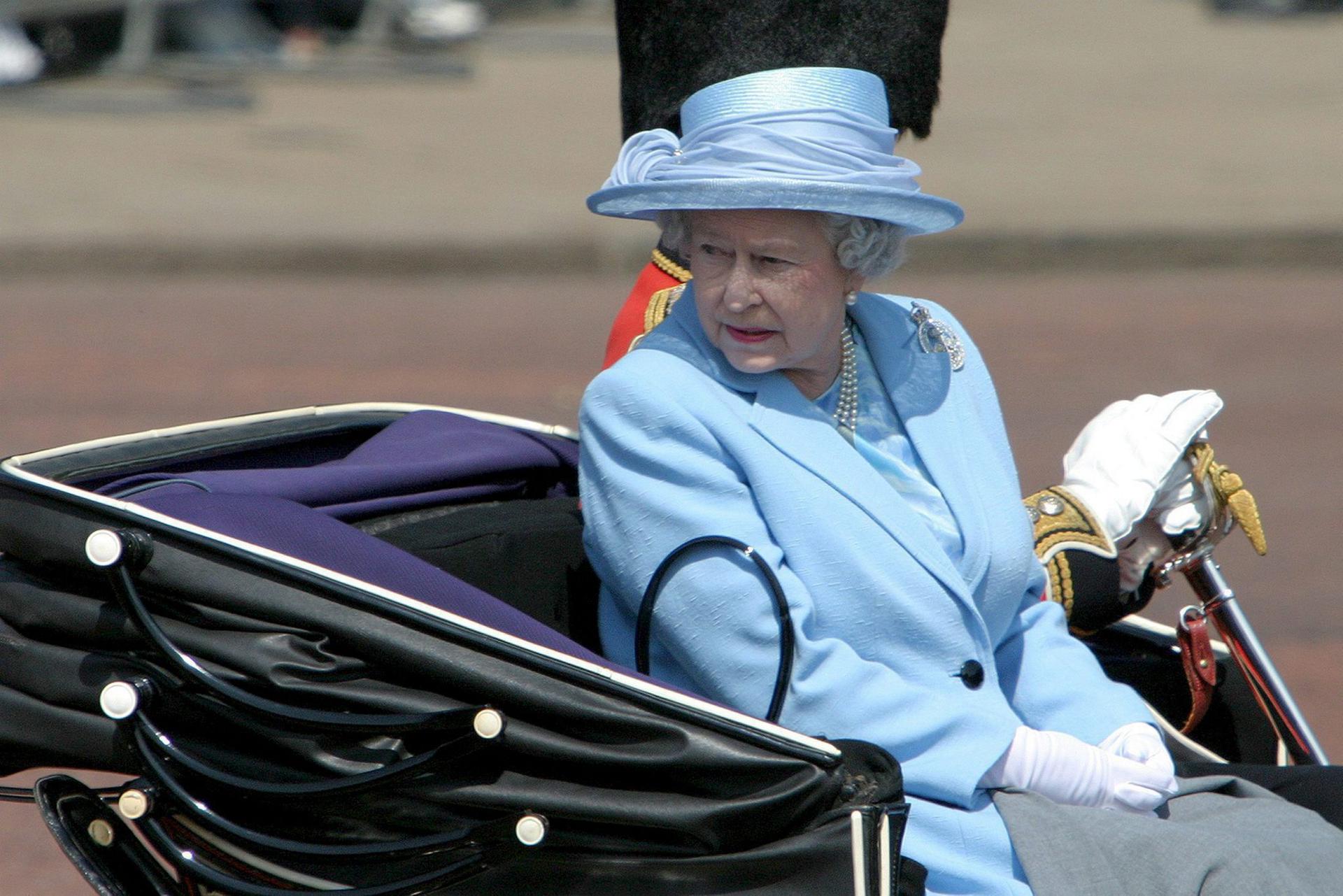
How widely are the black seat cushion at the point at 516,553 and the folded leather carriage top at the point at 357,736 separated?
0.83 feet

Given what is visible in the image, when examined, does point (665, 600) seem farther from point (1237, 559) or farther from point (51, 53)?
point (51, 53)

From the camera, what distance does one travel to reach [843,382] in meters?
2.36

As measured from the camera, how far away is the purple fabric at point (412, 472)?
2.23 metres

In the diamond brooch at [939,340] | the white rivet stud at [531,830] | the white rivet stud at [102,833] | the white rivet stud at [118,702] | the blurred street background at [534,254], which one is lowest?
the blurred street background at [534,254]

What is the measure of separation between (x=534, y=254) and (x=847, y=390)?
7.64 metres

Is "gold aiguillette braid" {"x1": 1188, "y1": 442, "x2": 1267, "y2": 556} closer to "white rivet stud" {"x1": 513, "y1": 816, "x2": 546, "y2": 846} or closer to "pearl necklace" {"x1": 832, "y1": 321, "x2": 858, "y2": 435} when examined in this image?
"pearl necklace" {"x1": 832, "y1": 321, "x2": 858, "y2": 435}

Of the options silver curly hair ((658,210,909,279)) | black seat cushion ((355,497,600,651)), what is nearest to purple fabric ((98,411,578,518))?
black seat cushion ((355,497,600,651))

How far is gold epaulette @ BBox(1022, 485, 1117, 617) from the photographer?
2.55m

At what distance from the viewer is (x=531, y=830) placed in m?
1.82

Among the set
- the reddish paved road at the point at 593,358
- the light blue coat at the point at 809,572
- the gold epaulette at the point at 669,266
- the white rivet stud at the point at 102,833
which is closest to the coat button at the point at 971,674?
the light blue coat at the point at 809,572

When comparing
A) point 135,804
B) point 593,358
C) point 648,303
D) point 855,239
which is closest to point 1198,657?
point 855,239

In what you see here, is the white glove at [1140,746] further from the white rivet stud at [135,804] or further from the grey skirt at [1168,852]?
the white rivet stud at [135,804]

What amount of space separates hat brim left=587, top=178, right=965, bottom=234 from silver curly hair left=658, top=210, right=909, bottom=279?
0.11 feet

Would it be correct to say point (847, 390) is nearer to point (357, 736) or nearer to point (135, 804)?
point (357, 736)
